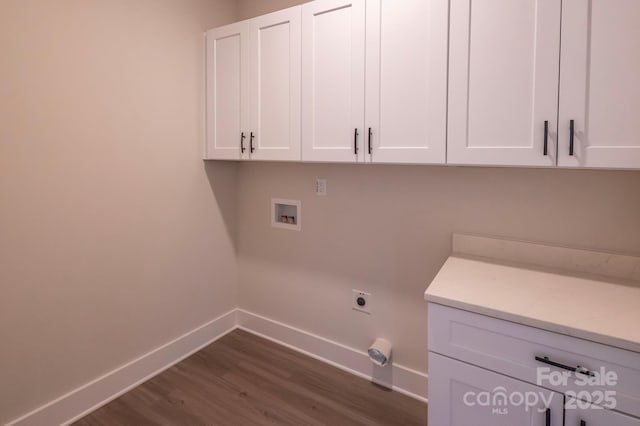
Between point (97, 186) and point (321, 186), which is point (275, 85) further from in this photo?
point (97, 186)

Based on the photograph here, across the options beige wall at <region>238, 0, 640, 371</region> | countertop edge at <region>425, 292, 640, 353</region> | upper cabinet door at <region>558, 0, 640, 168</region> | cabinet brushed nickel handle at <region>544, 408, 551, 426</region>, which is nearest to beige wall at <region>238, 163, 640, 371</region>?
beige wall at <region>238, 0, 640, 371</region>

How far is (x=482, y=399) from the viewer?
4.13 ft

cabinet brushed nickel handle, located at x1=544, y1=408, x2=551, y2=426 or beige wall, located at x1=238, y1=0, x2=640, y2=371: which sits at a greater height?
beige wall, located at x1=238, y1=0, x2=640, y2=371

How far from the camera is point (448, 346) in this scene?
131cm

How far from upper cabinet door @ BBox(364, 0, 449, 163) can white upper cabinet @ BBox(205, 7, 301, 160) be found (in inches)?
17.8

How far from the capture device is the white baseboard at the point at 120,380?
172 centimetres

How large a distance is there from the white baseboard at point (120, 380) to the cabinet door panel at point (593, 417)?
2.15 m

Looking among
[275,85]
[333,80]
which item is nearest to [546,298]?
[333,80]

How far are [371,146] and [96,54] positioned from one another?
1.49 metres

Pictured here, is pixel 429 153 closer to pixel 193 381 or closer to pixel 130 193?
pixel 130 193

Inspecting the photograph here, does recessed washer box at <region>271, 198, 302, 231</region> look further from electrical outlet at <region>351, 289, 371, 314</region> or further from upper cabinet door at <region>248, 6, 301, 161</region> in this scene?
electrical outlet at <region>351, 289, 371, 314</region>

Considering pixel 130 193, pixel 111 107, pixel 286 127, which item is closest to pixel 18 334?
pixel 130 193

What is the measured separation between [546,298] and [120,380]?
2.23m

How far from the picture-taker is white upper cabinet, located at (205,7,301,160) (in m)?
1.93
